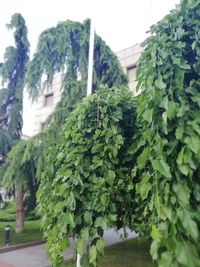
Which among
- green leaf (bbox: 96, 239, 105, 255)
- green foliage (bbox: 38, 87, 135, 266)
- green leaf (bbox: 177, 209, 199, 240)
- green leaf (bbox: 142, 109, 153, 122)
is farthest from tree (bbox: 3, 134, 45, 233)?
green leaf (bbox: 177, 209, 199, 240)

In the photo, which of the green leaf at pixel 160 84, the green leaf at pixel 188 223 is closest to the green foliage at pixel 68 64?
the green leaf at pixel 160 84

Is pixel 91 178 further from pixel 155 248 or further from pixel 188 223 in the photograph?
pixel 188 223

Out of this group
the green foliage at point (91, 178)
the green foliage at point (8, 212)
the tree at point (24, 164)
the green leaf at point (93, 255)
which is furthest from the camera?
the green foliage at point (8, 212)

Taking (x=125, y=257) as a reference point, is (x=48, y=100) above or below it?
above

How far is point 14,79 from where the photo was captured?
1018 cm

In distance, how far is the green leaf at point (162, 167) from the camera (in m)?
1.66

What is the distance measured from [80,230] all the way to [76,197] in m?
0.27

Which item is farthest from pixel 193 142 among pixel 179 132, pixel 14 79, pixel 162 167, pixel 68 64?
pixel 14 79

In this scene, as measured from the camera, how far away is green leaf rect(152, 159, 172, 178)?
166 cm

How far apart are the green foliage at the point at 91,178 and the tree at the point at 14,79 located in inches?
285

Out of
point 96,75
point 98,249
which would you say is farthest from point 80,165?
point 96,75

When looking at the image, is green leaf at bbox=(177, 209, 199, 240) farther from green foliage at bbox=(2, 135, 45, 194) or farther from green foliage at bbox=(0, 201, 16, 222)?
green foliage at bbox=(0, 201, 16, 222)

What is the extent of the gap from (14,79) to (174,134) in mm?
9186

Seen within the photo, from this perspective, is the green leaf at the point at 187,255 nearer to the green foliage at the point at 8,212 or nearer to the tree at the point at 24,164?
the tree at the point at 24,164
